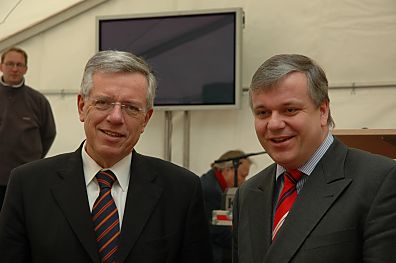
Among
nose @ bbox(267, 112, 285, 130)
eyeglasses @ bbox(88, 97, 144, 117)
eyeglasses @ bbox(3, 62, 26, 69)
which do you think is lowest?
nose @ bbox(267, 112, 285, 130)

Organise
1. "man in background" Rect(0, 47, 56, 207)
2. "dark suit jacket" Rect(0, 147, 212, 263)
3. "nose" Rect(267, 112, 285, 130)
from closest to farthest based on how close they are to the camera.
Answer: "nose" Rect(267, 112, 285, 130)
"dark suit jacket" Rect(0, 147, 212, 263)
"man in background" Rect(0, 47, 56, 207)

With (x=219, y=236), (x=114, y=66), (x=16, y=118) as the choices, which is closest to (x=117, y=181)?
(x=114, y=66)

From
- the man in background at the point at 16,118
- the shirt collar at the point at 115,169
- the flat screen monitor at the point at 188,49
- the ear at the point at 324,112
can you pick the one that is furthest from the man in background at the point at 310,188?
the man in background at the point at 16,118

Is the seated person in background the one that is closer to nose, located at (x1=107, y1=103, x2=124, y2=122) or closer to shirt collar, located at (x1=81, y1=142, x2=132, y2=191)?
shirt collar, located at (x1=81, y1=142, x2=132, y2=191)

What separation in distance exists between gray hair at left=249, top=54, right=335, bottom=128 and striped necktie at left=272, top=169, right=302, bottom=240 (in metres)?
0.22

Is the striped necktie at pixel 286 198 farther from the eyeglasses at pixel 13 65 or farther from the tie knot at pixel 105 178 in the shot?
the eyeglasses at pixel 13 65

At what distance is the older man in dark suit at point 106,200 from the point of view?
5.59ft

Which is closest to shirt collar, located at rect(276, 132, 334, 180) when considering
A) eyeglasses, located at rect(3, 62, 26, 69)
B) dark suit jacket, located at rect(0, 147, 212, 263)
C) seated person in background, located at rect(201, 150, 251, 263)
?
dark suit jacket, located at rect(0, 147, 212, 263)

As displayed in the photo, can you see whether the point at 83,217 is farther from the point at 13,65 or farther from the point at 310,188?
the point at 13,65

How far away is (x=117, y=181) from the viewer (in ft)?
5.93

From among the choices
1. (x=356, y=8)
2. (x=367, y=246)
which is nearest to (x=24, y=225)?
(x=367, y=246)

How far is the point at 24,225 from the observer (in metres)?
1.75

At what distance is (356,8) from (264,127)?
324cm

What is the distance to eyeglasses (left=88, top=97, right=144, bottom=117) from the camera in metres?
1.73
